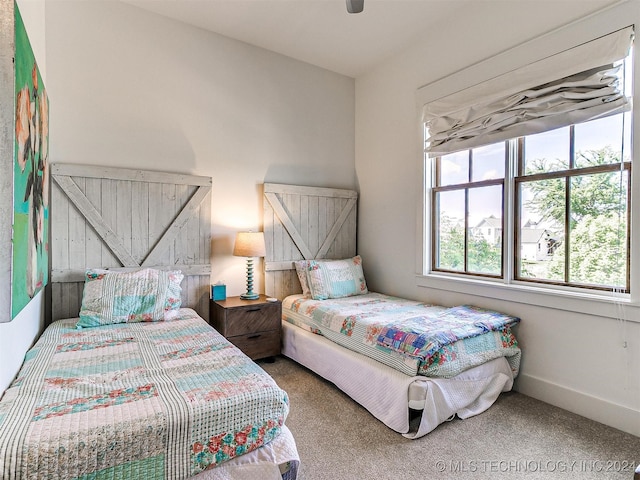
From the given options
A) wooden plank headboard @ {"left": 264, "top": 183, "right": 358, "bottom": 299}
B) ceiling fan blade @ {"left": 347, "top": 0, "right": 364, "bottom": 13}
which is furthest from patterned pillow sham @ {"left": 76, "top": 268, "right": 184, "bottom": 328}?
ceiling fan blade @ {"left": 347, "top": 0, "right": 364, "bottom": 13}

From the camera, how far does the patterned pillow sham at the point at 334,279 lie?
3.45m

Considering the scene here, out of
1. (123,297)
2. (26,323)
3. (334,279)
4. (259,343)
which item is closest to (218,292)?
(259,343)

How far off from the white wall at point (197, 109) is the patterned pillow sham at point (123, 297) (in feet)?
2.45

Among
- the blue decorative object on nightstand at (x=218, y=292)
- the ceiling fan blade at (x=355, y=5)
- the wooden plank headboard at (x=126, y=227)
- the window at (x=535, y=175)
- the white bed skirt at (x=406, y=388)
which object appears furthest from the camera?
the blue decorative object on nightstand at (x=218, y=292)

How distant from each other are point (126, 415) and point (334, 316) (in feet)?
5.90

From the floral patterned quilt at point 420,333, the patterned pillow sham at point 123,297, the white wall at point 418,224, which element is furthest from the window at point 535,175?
the patterned pillow sham at point 123,297

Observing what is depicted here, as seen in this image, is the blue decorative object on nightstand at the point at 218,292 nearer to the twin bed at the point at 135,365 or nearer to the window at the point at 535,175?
the twin bed at the point at 135,365

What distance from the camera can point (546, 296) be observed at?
2.48 metres

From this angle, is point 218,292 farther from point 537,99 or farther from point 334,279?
point 537,99

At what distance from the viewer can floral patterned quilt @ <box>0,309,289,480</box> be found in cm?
113

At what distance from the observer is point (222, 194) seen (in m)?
3.40

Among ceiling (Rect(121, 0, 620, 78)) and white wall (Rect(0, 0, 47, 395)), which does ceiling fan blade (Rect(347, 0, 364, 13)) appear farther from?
white wall (Rect(0, 0, 47, 395))

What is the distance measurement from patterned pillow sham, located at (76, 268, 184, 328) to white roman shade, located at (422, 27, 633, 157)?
8.92 feet

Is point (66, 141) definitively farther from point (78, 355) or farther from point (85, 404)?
point (85, 404)
